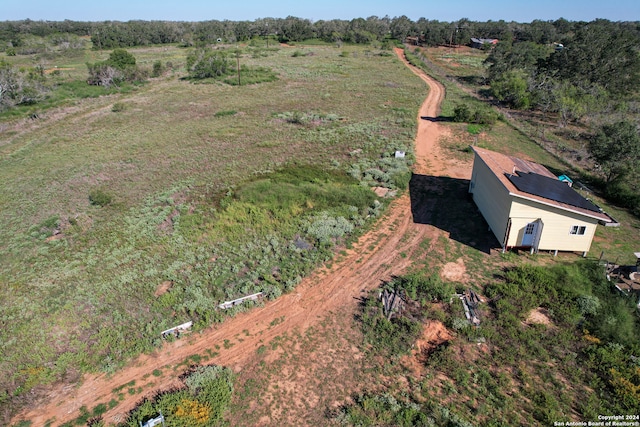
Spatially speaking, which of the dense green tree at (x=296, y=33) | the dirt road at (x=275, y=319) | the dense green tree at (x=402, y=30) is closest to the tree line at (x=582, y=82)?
the dirt road at (x=275, y=319)

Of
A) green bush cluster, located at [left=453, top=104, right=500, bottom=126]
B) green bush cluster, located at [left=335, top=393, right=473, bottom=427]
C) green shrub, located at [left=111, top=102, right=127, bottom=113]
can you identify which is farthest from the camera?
green shrub, located at [left=111, top=102, right=127, bottom=113]

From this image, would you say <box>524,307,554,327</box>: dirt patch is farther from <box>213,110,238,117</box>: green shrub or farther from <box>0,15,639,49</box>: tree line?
<box>0,15,639,49</box>: tree line

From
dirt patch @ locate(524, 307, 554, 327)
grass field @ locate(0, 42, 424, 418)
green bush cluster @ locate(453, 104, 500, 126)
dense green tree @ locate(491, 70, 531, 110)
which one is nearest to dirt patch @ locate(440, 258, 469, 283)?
dirt patch @ locate(524, 307, 554, 327)

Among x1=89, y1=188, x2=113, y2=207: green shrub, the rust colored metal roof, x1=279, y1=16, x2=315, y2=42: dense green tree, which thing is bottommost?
x1=89, y1=188, x2=113, y2=207: green shrub

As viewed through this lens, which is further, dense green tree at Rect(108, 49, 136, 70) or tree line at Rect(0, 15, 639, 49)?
tree line at Rect(0, 15, 639, 49)

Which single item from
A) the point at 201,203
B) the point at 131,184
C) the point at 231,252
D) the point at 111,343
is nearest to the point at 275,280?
the point at 231,252

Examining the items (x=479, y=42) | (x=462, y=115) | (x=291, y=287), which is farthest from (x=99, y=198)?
(x=479, y=42)
